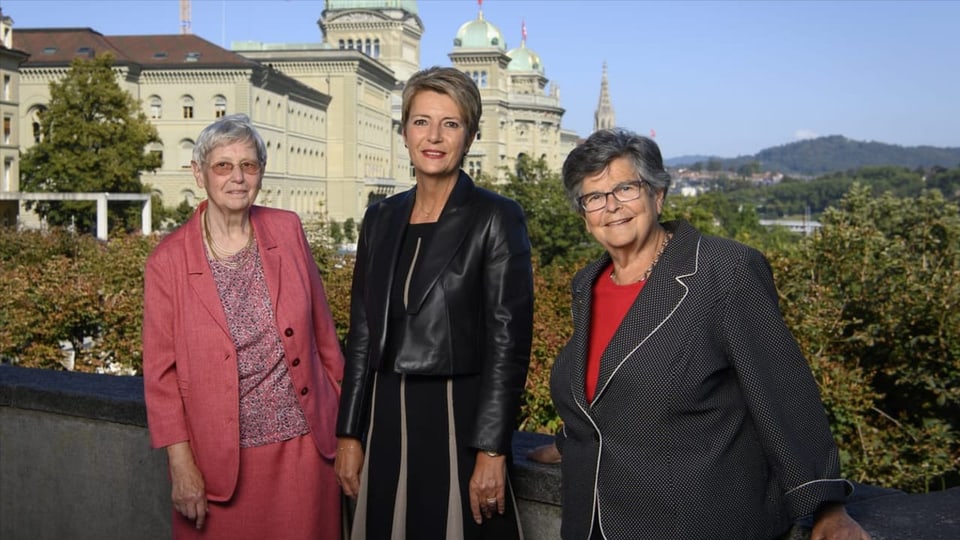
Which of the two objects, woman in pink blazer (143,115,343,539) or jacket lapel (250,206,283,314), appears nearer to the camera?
woman in pink blazer (143,115,343,539)

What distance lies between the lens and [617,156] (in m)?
3.10

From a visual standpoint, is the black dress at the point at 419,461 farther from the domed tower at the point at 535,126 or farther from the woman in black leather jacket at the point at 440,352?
the domed tower at the point at 535,126

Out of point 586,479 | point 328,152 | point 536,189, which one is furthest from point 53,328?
point 328,152

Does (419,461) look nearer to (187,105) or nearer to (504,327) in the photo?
(504,327)

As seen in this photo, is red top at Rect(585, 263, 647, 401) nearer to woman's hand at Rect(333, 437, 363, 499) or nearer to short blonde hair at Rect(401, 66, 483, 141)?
short blonde hair at Rect(401, 66, 483, 141)

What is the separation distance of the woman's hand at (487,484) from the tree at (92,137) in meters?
47.4

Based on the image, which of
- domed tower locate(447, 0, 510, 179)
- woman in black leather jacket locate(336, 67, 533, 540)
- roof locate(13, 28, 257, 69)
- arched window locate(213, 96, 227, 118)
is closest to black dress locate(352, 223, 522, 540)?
woman in black leather jacket locate(336, 67, 533, 540)

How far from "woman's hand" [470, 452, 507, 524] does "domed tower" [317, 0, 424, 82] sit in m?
112

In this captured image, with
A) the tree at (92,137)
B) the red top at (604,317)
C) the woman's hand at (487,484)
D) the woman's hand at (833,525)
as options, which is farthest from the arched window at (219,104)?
the woman's hand at (833,525)

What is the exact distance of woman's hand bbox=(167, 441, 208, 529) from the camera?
3781 mm

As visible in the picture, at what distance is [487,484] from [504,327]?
47 cm

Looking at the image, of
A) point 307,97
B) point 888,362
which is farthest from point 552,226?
point 307,97

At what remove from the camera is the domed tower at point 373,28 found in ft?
378

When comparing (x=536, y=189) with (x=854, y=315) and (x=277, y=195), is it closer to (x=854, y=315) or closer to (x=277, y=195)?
(x=277, y=195)
